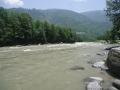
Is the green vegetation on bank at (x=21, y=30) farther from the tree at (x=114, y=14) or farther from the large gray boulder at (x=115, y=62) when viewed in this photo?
the large gray boulder at (x=115, y=62)

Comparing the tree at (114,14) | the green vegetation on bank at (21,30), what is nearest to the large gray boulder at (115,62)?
the tree at (114,14)

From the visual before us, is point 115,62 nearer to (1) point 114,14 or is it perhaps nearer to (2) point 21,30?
(1) point 114,14

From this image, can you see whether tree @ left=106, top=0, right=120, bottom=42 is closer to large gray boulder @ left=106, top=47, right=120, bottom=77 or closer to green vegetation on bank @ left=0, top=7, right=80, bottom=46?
large gray boulder @ left=106, top=47, right=120, bottom=77

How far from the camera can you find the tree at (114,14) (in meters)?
40.0

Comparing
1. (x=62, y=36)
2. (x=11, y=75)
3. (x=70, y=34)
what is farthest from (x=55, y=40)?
(x=11, y=75)

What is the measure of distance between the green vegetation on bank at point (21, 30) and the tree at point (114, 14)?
1479 inches

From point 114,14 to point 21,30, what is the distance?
4535cm

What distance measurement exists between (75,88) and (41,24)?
8247 centimetres

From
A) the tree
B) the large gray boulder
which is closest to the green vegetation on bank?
the tree

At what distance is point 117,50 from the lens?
16688 millimetres

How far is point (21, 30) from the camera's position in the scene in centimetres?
8044

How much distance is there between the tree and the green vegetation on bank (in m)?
37.6

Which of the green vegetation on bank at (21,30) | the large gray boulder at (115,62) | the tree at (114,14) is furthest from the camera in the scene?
the green vegetation on bank at (21,30)

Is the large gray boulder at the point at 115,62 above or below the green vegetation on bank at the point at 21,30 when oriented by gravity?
above
